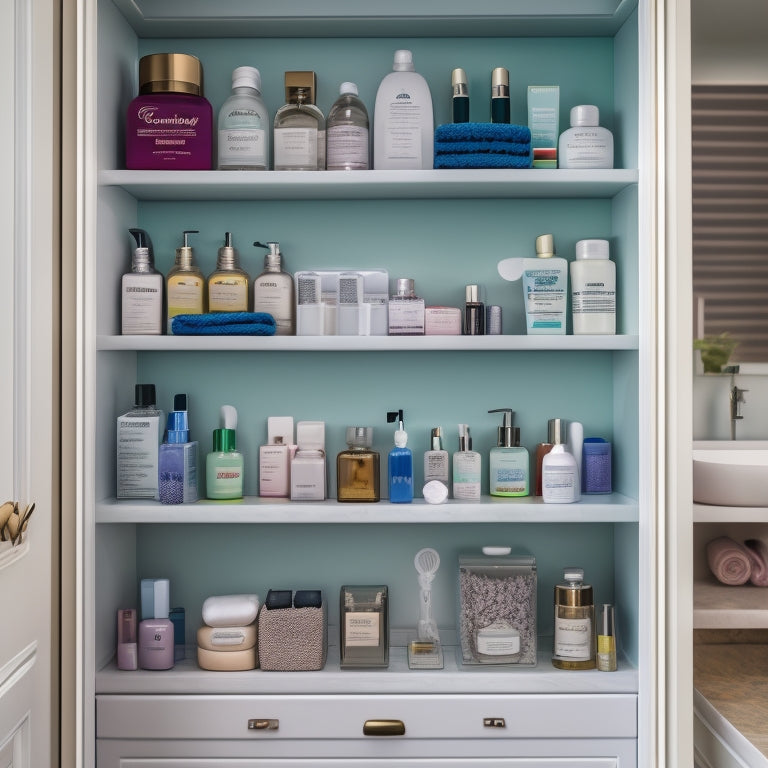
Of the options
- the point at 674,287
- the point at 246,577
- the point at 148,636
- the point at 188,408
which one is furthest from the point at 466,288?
the point at 148,636

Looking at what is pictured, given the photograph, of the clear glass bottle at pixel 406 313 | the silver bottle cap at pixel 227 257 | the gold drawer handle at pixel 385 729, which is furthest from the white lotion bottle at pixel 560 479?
the silver bottle cap at pixel 227 257

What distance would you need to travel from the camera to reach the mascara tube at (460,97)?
1604mm

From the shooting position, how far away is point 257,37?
1728 mm

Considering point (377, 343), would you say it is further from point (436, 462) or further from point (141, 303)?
point (141, 303)

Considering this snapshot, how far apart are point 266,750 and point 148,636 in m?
0.30

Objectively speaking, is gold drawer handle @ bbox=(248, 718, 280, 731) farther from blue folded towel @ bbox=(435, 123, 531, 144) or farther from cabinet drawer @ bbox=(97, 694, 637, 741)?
blue folded towel @ bbox=(435, 123, 531, 144)

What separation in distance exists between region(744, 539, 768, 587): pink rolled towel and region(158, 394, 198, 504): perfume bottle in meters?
1.13

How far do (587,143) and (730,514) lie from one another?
2.48 ft

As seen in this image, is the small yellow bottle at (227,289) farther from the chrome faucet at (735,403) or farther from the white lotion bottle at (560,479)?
the chrome faucet at (735,403)

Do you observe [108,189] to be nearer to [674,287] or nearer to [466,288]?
[466,288]

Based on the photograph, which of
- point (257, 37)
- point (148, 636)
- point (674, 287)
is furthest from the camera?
point (257, 37)

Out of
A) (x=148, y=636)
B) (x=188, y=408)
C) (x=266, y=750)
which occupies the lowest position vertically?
(x=266, y=750)

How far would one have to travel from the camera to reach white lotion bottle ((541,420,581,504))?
1.56 meters

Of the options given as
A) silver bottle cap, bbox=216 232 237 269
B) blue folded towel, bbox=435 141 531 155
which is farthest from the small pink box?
silver bottle cap, bbox=216 232 237 269
